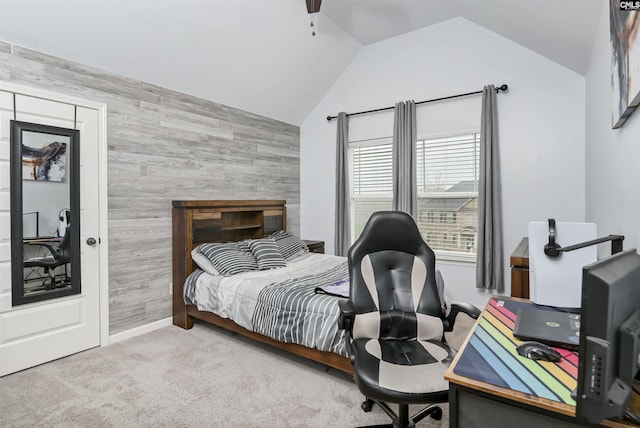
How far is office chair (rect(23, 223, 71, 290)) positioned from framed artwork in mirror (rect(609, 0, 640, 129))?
3652 millimetres

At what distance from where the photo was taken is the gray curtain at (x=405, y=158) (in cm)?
407

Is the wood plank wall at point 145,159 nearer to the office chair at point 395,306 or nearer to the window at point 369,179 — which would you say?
the window at point 369,179

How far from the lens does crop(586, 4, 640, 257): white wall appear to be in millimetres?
1506

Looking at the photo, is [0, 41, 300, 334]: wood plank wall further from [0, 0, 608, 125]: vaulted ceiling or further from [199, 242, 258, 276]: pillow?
[199, 242, 258, 276]: pillow

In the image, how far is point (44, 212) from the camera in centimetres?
270

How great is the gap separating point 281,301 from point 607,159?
93.8 inches

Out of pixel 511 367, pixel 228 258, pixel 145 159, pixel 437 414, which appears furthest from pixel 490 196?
pixel 145 159

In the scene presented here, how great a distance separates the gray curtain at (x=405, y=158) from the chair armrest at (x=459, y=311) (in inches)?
85.9

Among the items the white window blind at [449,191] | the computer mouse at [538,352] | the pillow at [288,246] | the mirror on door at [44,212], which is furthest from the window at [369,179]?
the computer mouse at [538,352]

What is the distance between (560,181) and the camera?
11.2ft

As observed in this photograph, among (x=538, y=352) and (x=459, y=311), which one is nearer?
(x=538, y=352)

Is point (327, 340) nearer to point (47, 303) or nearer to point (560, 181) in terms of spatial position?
point (47, 303)

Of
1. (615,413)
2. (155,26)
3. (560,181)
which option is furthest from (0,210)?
(560,181)

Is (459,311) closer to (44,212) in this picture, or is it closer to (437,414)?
(437,414)
